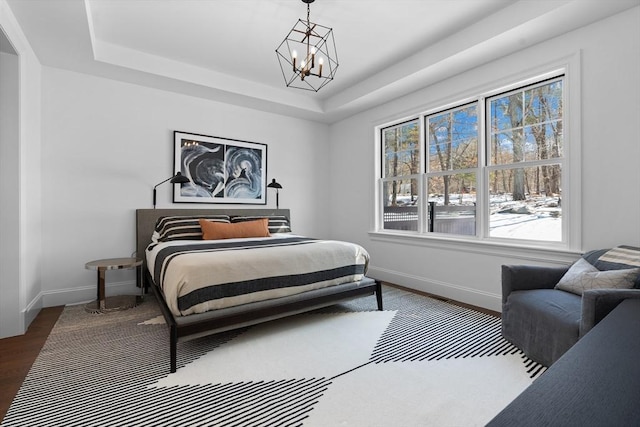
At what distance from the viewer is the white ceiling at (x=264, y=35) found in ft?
8.46

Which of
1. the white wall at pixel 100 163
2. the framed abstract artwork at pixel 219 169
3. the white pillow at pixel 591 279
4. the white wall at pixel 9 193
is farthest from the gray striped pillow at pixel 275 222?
the white pillow at pixel 591 279

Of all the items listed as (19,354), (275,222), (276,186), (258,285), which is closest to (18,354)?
(19,354)

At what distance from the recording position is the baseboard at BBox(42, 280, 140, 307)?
3345 millimetres

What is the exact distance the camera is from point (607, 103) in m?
2.51

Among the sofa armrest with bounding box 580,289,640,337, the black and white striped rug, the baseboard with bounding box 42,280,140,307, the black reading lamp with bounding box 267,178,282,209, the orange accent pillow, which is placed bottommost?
the black and white striped rug

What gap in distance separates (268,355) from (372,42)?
10.2 feet

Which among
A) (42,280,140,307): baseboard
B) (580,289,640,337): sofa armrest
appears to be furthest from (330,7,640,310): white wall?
(42,280,140,307): baseboard

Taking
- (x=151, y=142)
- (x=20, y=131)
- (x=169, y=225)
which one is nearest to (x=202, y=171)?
(x=151, y=142)

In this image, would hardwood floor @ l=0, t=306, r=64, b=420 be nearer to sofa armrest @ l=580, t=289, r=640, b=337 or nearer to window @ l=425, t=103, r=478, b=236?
sofa armrest @ l=580, t=289, r=640, b=337

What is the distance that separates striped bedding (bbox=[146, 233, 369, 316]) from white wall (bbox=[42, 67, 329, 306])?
995 millimetres

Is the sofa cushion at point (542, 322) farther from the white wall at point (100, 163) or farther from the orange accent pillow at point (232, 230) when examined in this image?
the white wall at point (100, 163)

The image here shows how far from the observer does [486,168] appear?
3.43 meters

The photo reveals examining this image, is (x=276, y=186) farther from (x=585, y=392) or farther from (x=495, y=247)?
(x=585, y=392)

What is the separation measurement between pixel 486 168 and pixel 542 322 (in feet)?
6.19
